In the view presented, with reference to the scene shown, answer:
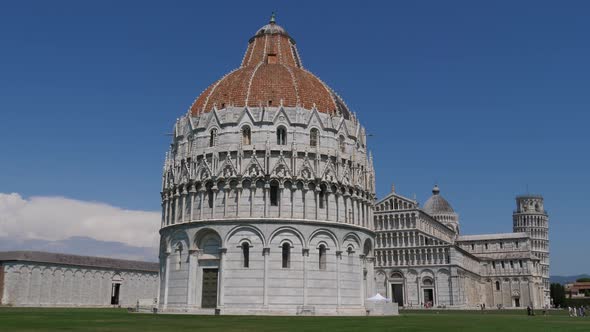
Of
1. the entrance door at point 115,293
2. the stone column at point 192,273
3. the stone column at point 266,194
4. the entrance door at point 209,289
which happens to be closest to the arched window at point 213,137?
the stone column at point 266,194

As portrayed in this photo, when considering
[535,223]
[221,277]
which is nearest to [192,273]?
[221,277]

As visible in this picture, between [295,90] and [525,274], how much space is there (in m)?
96.6

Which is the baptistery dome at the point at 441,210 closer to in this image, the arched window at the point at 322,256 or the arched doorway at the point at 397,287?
the arched doorway at the point at 397,287

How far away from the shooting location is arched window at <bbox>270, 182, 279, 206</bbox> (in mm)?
51219

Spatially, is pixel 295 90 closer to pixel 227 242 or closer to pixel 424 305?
pixel 227 242

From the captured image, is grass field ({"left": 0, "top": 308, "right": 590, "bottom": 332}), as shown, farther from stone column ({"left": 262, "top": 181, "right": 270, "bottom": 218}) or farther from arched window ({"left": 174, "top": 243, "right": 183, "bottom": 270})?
arched window ({"left": 174, "top": 243, "right": 183, "bottom": 270})

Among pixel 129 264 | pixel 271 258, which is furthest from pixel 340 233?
pixel 129 264

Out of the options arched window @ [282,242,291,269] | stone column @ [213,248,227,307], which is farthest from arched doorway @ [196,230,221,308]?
arched window @ [282,242,291,269]

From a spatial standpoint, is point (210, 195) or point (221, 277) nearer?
point (221, 277)

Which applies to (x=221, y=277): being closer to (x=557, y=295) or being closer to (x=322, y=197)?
(x=322, y=197)

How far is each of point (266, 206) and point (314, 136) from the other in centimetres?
868

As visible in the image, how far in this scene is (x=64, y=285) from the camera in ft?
300

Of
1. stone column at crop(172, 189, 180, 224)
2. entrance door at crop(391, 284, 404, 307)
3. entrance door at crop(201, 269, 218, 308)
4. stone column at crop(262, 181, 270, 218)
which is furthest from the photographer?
entrance door at crop(391, 284, 404, 307)

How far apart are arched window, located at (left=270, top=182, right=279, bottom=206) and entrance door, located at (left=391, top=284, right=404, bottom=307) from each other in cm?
6426
